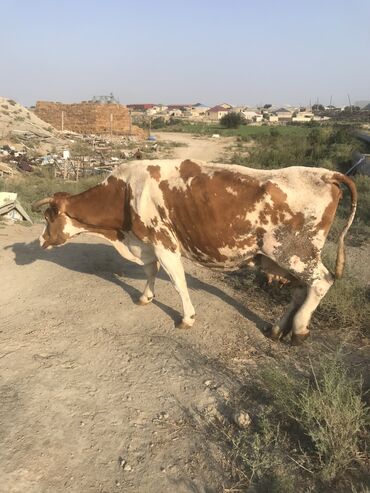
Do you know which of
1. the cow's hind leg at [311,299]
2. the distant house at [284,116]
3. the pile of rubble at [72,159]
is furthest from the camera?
the distant house at [284,116]

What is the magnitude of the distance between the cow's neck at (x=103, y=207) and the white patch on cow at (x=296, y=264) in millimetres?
2013

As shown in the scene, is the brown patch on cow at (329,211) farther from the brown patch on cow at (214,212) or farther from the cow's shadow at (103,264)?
the cow's shadow at (103,264)

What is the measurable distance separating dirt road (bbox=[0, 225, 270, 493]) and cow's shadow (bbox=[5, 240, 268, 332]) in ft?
0.13

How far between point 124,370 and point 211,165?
2.33 metres

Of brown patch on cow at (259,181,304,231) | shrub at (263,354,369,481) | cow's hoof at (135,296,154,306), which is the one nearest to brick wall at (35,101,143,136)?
cow's hoof at (135,296,154,306)

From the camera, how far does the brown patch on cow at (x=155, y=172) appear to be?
484 cm

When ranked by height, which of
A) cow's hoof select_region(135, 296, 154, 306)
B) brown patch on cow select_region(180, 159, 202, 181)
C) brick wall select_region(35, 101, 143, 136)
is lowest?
brick wall select_region(35, 101, 143, 136)

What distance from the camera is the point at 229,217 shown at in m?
4.45

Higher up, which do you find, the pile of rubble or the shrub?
the shrub

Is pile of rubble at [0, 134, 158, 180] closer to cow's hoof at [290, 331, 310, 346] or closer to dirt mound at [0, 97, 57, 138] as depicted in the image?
dirt mound at [0, 97, 57, 138]

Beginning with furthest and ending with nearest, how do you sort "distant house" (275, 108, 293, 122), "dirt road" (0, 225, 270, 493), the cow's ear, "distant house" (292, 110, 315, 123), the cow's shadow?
"distant house" (275, 108, 293, 122) → "distant house" (292, 110, 315, 123) → the cow's shadow → the cow's ear → "dirt road" (0, 225, 270, 493)

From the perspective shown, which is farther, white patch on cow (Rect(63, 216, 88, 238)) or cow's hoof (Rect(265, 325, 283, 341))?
white patch on cow (Rect(63, 216, 88, 238))

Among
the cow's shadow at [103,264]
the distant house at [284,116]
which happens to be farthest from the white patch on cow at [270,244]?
the distant house at [284,116]

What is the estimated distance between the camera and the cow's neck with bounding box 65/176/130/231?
5.29 meters
